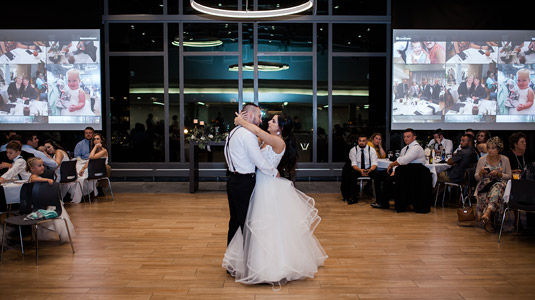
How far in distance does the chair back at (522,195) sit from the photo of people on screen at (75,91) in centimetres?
918

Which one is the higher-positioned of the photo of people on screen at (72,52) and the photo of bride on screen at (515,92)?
the photo of people on screen at (72,52)

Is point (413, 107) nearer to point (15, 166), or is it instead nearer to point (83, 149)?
point (83, 149)

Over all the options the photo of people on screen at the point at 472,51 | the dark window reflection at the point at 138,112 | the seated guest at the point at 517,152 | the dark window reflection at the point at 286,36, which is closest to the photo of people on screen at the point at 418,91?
the photo of people on screen at the point at 472,51

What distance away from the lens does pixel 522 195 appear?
5188 millimetres

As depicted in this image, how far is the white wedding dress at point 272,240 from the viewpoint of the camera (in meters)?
3.79

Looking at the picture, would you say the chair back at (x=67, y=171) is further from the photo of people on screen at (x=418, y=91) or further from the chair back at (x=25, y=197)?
the photo of people on screen at (x=418, y=91)

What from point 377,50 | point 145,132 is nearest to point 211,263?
point 145,132

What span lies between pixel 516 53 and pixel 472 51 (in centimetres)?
110

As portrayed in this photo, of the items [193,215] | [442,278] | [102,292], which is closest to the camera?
[102,292]

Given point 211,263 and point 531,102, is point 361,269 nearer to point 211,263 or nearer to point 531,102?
point 211,263

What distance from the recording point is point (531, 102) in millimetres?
10578

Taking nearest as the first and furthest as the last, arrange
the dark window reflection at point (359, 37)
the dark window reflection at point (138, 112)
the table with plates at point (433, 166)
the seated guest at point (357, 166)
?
1. the table with plates at point (433, 166)
2. the seated guest at point (357, 166)
3. the dark window reflection at point (359, 37)
4. the dark window reflection at point (138, 112)

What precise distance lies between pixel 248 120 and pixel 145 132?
320 inches

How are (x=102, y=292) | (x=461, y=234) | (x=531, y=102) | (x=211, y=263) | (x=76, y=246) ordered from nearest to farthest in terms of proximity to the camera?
(x=102, y=292), (x=211, y=263), (x=76, y=246), (x=461, y=234), (x=531, y=102)
